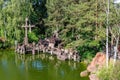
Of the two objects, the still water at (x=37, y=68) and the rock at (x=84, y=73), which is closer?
the rock at (x=84, y=73)

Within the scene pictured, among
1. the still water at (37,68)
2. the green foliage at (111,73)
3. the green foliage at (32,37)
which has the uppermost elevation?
the green foliage at (111,73)

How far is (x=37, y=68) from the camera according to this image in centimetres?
2725

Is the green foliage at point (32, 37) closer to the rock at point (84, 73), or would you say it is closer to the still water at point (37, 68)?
the still water at point (37, 68)

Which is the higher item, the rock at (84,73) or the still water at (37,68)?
the rock at (84,73)

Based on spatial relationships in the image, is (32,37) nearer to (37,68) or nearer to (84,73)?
(37,68)

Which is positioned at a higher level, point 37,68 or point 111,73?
point 111,73

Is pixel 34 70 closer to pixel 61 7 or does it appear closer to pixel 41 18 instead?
pixel 61 7

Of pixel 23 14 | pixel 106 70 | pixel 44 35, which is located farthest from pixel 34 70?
pixel 44 35

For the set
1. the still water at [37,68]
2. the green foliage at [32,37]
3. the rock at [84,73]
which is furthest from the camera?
the green foliage at [32,37]

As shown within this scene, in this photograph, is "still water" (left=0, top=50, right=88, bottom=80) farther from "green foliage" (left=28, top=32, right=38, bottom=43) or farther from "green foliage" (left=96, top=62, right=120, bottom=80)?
"green foliage" (left=28, top=32, right=38, bottom=43)

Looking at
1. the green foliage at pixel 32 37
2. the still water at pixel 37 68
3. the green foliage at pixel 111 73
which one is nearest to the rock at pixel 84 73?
the still water at pixel 37 68

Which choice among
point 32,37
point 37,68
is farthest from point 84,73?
point 32,37

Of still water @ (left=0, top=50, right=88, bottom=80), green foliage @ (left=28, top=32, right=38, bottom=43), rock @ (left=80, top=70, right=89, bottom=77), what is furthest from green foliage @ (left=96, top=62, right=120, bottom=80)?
green foliage @ (left=28, top=32, right=38, bottom=43)

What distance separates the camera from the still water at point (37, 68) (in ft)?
79.6
